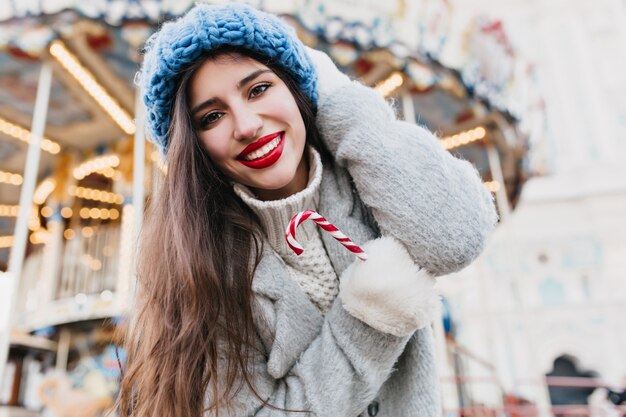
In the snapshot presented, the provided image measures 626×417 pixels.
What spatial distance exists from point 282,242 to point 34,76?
177 inches

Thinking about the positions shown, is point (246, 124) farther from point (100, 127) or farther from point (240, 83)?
point (100, 127)

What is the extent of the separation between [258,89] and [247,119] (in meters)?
0.11

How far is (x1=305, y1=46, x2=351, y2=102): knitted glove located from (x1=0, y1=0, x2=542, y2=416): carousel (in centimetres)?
140

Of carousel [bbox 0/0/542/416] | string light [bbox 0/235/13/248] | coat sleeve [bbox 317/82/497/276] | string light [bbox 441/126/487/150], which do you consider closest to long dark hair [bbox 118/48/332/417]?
coat sleeve [bbox 317/82/497/276]

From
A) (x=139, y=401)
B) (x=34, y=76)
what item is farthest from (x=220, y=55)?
(x=34, y=76)

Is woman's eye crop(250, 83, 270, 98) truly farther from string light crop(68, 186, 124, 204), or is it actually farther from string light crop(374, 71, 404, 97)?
string light crop(68, 186, 124, 204)

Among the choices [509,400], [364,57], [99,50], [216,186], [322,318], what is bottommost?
[509,400]

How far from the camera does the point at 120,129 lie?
5.93 meters

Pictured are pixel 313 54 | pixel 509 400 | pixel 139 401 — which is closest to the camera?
pixel 139 401

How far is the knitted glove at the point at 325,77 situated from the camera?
53.1 inches

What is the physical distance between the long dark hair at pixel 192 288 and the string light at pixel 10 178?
252 inches

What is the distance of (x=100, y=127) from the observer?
5875mm

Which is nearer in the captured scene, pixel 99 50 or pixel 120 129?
pixel 99 50

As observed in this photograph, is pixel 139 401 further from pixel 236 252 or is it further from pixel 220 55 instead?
pixel 220 55
